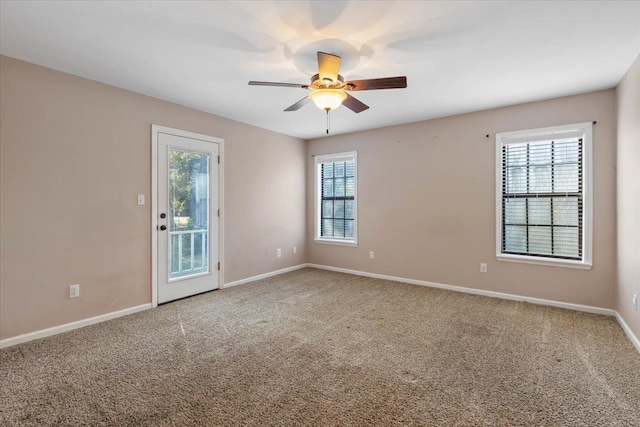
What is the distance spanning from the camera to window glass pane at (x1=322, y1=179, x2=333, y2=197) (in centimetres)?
586

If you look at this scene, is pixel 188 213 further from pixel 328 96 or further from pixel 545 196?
pixel 545 196

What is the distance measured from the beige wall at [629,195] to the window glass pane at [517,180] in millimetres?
897

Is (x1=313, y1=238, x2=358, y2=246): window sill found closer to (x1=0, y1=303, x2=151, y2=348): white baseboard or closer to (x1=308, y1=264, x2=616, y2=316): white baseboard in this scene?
(x1=308, y1=264, x2=616, y2=316): white baseboard

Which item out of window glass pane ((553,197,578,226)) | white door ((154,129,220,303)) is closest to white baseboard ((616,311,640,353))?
window glass pane ((553,197,578,226))

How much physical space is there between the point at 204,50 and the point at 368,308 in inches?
123

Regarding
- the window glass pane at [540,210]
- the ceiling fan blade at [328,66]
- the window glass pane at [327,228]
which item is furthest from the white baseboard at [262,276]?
the window glass pane at [540,210]

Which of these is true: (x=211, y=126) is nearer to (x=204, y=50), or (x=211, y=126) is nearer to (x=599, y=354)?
(x=204, y=50)

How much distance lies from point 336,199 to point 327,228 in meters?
0.60

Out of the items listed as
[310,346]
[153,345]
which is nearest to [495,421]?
[310,346]

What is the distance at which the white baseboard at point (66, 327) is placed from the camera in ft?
8.85

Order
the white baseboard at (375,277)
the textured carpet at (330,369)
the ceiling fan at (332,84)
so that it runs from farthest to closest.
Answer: the white baseboard at (375,277)
the ceiling fan at (332,84)
the textured carpet at (330,369)

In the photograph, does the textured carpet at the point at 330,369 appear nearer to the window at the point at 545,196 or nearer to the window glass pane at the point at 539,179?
the window at the point at 545,196

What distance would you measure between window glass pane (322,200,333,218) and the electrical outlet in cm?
390

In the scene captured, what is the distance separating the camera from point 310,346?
268cm
